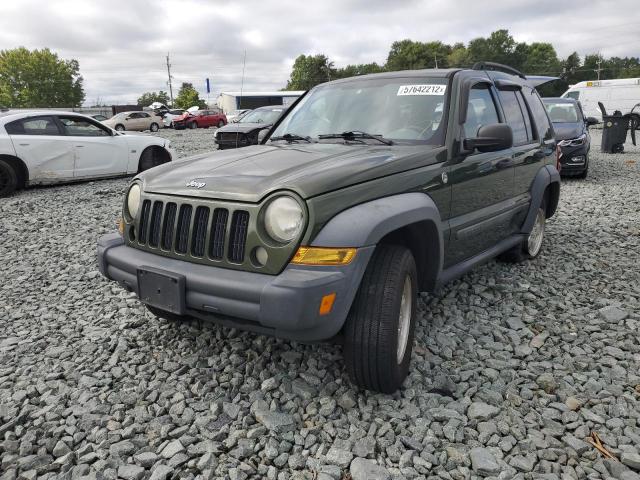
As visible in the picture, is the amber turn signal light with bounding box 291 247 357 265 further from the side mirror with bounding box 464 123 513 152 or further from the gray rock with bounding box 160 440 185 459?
the side mirror with bounding box 464 123 513 152

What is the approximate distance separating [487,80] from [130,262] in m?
3.01

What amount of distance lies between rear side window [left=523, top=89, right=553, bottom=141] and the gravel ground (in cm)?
140

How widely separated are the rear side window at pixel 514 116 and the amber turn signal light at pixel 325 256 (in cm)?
256

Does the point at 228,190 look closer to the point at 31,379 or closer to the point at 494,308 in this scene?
the point at 31,379

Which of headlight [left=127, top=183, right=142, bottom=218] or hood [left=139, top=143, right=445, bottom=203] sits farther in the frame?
headlight [left=127, top=183, right=142, bottom=218]

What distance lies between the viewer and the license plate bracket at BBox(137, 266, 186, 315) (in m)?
2.53

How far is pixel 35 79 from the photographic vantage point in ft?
257

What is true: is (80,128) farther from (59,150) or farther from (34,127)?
(34,127)

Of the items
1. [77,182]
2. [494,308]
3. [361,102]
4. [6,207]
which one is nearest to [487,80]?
[361,102]

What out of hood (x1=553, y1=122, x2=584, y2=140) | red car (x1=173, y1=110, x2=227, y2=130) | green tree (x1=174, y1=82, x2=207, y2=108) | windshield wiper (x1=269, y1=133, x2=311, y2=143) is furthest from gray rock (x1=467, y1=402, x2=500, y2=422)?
green tree (x1=174, y1=82, x2=207, y2=108)

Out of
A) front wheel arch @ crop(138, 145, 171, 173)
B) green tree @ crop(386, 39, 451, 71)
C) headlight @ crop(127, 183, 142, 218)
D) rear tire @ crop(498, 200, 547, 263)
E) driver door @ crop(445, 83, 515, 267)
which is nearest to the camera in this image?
headlight @ crop(127, 183, 142, 218)

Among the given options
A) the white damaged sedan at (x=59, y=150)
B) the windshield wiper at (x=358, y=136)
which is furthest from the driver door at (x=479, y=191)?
the white damaged sedan at (x=59, y=150)

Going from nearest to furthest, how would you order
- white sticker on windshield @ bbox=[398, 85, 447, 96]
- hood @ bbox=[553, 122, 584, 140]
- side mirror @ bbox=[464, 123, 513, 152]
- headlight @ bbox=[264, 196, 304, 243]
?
1. headlight @ bbox=[264, 196, 304, 243]
2. side mirror @ bbox=[464, 123, 513, 152]
3. white sticker on windshield @ bbox=[398, 85, 447, 96]
4. hood @ bbox=[553, 122, 584, 140]

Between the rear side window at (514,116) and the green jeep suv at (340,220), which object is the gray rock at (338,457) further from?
the rear side window at (514,116)
